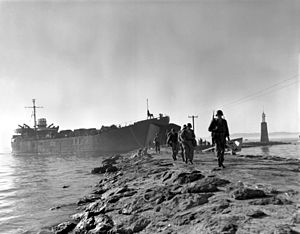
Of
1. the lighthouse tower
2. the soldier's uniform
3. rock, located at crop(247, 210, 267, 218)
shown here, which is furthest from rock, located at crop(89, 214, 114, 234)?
the lighthouse tower

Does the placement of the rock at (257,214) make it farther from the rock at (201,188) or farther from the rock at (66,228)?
the rock at (66,228)

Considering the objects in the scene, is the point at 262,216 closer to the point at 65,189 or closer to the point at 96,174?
the point at 65,189

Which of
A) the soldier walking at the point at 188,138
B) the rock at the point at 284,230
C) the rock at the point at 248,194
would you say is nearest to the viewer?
the rock at the point at 284,230

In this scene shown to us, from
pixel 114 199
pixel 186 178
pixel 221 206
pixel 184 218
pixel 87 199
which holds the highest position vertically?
pixel 186 178

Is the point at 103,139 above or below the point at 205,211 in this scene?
above

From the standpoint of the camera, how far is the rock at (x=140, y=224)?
4527mm

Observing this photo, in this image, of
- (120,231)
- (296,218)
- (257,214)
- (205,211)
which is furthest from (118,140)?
(296,218)

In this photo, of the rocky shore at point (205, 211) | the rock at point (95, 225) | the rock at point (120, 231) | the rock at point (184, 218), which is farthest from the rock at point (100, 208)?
the rock at point (184, 218)

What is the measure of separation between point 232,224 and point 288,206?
44.4 inches

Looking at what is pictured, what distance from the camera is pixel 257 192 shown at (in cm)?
485

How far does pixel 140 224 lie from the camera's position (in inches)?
182

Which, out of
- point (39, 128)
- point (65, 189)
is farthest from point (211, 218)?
point (39, 128)

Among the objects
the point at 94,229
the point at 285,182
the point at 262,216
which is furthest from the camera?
the point at 285,182

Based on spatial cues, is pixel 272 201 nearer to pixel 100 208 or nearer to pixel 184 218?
pixel 184 218
